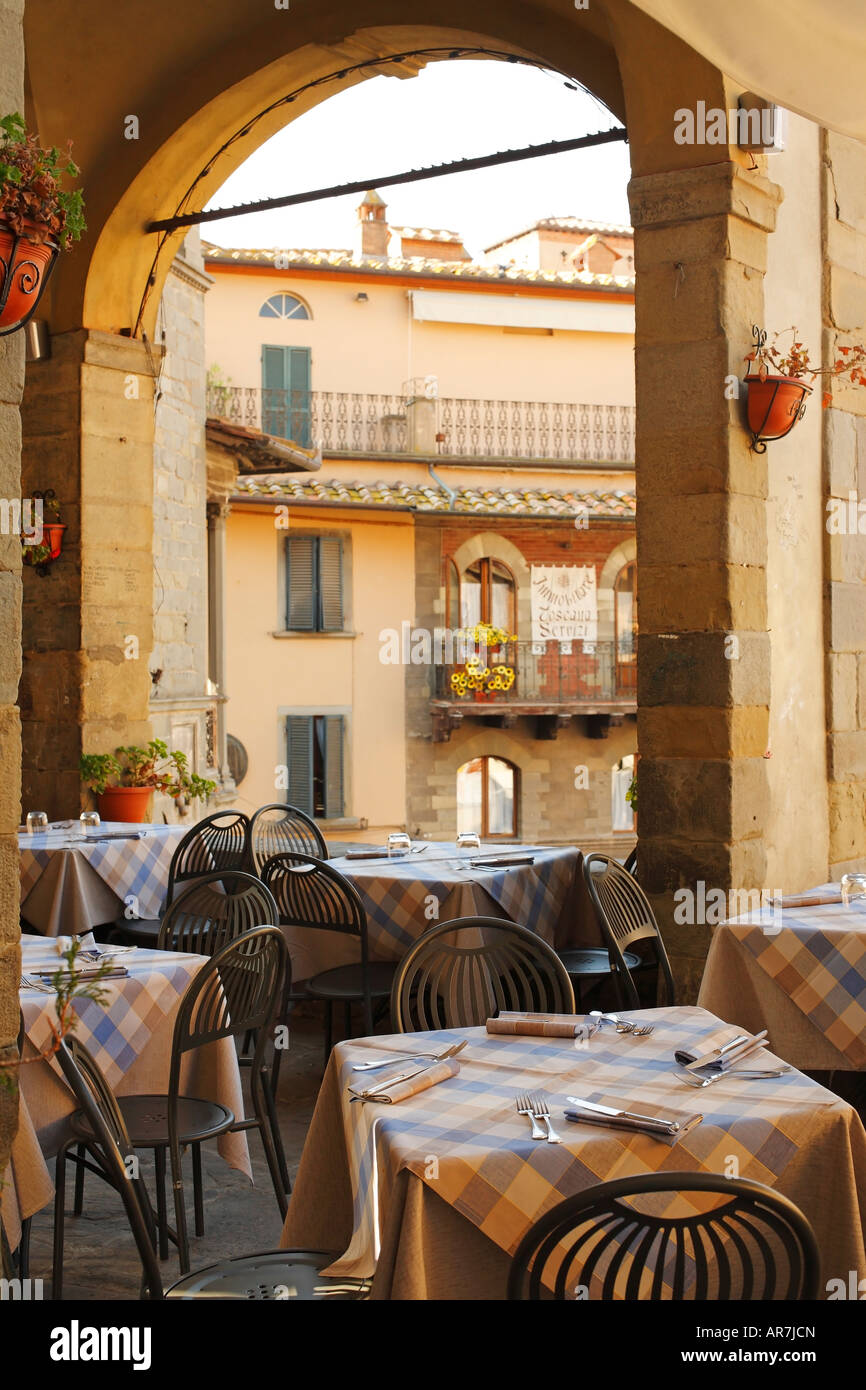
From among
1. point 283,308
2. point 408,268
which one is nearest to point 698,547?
point 408,268

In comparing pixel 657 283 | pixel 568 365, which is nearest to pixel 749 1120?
pixel 657 283

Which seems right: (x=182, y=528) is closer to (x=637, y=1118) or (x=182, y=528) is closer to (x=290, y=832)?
(x=290, y=832)

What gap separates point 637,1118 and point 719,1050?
47cm

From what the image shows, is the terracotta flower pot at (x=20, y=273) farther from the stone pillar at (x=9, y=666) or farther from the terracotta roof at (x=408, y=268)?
the terracotta roof at (x=408, y=268)

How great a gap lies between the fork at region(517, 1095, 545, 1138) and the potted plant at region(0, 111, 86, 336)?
5.96 feet

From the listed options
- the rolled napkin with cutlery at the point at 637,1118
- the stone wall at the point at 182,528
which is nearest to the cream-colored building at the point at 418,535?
the stone wall at the point at 182,528

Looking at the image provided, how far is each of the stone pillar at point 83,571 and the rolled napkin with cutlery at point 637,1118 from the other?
5.20 metres

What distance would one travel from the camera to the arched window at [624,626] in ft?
69.8

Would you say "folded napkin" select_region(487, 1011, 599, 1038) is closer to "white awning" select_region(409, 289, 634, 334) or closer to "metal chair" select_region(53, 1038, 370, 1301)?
"metal chair" select_region(53, 1038, 370, 1301)

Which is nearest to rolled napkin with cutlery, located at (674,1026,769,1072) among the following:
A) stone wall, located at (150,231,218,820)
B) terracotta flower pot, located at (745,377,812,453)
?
terracotta flower pot, located at (745,377,812,453)

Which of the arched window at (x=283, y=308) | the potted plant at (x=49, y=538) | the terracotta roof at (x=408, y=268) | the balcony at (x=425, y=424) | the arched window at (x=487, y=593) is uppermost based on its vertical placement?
the terracotta roof at (x=408, y=268)

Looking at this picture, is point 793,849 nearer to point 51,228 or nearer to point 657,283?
point 657,283

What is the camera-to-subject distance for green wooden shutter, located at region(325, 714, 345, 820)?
20422 millimetres

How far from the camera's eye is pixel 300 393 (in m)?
20.4
